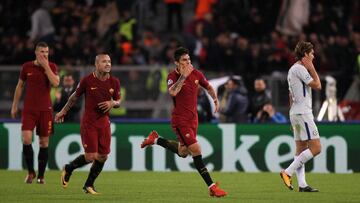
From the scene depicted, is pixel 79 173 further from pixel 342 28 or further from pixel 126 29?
pixel 342 28

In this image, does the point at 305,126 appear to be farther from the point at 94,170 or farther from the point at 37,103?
the point at 37,103

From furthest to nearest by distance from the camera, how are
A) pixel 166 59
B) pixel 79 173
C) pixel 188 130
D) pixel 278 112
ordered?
pixel 166 59
pixel 278 112
pixel 79 173
pixel 188 130

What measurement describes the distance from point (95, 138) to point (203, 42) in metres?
11.6

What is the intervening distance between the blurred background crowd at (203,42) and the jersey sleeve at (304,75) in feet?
24.5

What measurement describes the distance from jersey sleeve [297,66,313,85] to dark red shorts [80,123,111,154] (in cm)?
293

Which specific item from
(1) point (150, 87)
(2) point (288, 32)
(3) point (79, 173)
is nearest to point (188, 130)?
(3) point (79, 173)

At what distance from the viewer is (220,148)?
78.0 feet

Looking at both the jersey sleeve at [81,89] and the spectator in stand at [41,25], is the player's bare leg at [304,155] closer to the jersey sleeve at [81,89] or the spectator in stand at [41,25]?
the jersey sleeve at [81,89]

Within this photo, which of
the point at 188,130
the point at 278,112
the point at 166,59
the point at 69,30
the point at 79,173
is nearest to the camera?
the point at 188,130

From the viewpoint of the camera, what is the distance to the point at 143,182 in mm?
19797

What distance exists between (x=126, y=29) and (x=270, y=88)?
4.73m

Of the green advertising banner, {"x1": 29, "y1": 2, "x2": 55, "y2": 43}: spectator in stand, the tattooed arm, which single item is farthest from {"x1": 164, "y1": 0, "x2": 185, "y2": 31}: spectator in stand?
the tattooed arm

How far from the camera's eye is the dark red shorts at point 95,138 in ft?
55.9

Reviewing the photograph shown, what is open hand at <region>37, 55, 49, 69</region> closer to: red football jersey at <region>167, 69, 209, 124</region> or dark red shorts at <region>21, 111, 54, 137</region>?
dark red shorts at <region>21, 111, 54, 137</region>
